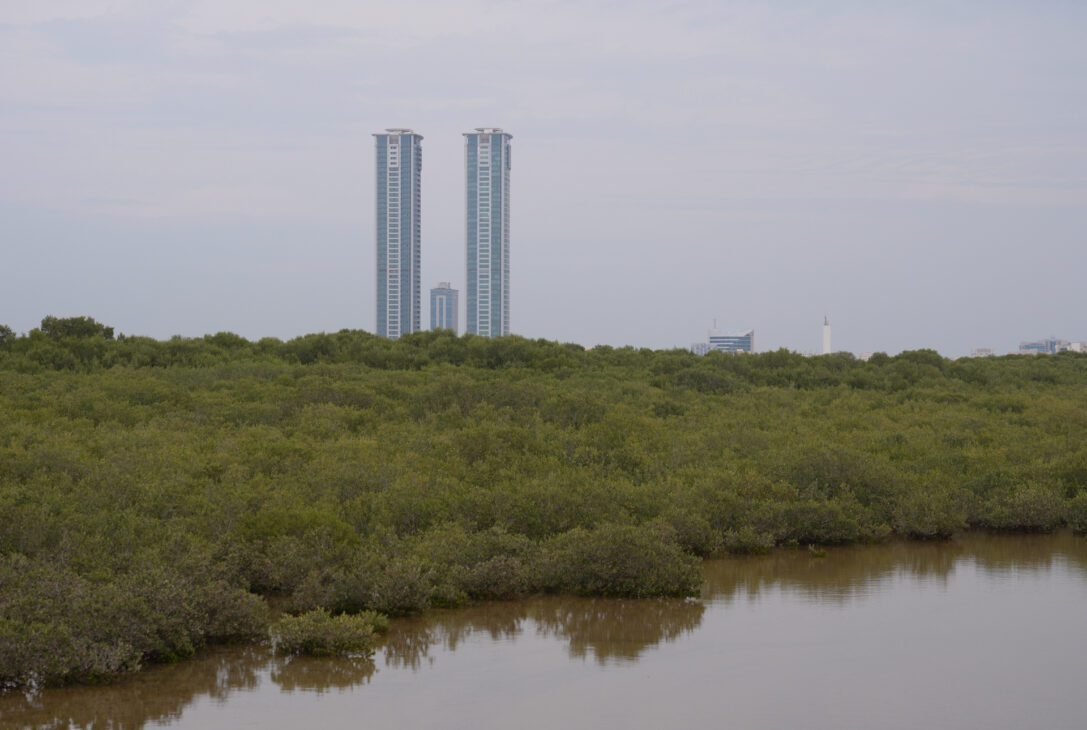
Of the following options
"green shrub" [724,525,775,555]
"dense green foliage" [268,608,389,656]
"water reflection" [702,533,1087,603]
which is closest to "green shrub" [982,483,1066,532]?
"water reflection" [702,533,1087,603]

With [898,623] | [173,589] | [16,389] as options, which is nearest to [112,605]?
[173,589]

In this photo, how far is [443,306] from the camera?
2667 inches

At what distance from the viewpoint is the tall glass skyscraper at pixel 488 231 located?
66.7m

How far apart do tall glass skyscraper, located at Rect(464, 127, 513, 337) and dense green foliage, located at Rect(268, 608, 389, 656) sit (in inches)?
2118

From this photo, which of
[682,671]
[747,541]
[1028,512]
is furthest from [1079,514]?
[682,671]

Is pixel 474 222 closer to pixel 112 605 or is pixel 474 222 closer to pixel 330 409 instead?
pixel 330 409

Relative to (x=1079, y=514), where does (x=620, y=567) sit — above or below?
below

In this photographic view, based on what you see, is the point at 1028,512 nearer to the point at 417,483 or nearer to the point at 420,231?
the point at 417,483

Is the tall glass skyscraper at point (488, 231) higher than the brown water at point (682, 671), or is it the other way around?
the tall glass skyscraper at point (488, 231)

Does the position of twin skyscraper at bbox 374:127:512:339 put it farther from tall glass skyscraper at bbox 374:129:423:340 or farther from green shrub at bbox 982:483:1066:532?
green shrub at bbox 982:483:1066:532

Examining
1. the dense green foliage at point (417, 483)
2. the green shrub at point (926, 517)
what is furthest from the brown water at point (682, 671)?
Result: the green shrub at point (926, 517)

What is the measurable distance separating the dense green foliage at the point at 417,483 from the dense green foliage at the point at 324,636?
336mm

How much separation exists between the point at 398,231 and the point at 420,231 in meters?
1.31

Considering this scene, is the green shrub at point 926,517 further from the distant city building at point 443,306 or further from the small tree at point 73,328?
the distant city building at point 443,306
